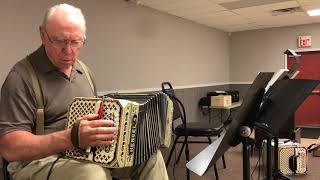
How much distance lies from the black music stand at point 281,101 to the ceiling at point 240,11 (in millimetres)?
2829

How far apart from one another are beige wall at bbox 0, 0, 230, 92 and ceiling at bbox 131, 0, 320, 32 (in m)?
0.24

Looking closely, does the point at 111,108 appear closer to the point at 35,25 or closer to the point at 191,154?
the point at 35,25

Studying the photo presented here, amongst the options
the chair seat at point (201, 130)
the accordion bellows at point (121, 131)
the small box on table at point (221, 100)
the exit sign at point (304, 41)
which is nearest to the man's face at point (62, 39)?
the accordion bellows at point (121, 131)

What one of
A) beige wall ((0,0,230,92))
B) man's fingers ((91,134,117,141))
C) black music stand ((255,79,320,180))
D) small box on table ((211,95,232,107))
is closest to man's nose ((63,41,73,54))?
man's fingers ((91,134,117,141))

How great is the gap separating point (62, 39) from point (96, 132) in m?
0.51

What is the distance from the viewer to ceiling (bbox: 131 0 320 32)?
14.9 feet

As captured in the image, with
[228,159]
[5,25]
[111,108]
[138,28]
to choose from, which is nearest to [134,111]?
[111,108]

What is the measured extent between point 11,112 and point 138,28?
127 inches

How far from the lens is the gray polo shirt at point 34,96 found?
1.40 meters

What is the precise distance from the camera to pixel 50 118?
1.54 m

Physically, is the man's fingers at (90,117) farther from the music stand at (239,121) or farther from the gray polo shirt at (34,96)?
the music stand at (239,121)

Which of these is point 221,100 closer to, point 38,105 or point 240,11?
point 240,11

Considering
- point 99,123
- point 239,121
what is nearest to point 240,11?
point 239,121

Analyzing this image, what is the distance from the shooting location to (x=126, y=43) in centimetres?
422
